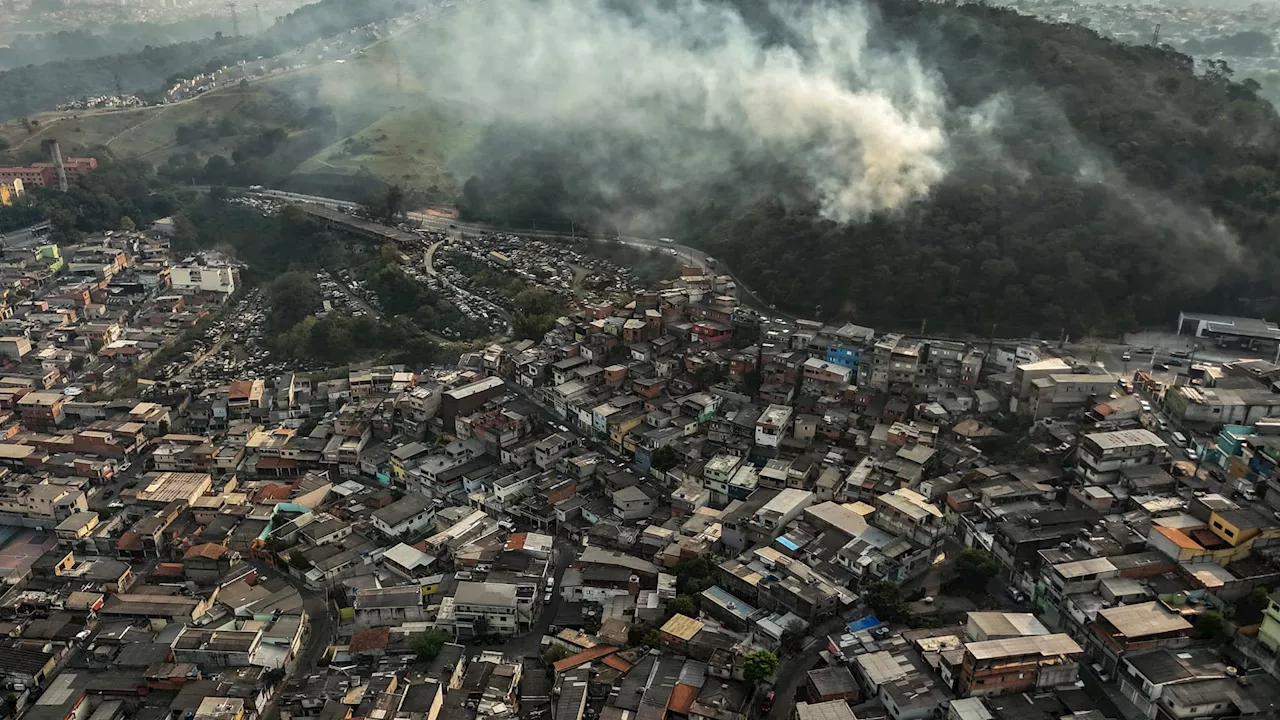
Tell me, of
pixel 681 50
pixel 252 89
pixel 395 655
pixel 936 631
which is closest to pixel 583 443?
pixel 395 655

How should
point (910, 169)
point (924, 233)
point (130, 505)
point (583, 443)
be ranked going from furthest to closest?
point (910, 169), point (924, 233), point (583, 443), point (130, 505)

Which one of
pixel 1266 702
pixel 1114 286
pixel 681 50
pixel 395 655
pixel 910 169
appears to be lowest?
pixel 395 655

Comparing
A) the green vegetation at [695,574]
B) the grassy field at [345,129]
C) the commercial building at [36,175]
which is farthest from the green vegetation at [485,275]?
the commercial building at [36,175]

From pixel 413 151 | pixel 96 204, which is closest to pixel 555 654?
pixel 96 204

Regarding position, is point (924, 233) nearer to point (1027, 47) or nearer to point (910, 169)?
point (910, 169)

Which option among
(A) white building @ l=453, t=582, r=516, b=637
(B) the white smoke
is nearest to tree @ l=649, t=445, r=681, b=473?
(A) white building @ l=453, t=582, r=516, b=637

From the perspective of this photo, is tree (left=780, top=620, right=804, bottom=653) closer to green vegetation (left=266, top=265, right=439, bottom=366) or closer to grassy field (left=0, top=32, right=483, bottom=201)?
green vegetation (left=266, top=265, right=439, bottom=366)
